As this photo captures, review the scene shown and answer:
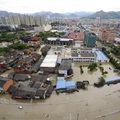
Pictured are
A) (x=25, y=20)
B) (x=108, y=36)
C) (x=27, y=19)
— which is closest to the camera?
(x=108, y=36)

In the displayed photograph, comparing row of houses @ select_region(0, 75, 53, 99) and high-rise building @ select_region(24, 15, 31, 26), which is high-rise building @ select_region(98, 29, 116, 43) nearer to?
row of houses @ select_region(0, 75, 53, 99)

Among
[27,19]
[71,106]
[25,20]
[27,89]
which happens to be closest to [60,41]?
[27,89]

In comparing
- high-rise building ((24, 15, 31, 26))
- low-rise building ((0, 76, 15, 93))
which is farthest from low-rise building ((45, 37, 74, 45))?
high-rise building ((24, 15, 31, 26))

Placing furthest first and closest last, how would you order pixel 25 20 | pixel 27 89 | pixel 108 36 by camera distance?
pixel 25 20
pixel 108 36
pixel 27 89

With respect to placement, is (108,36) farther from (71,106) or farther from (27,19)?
(27,19)

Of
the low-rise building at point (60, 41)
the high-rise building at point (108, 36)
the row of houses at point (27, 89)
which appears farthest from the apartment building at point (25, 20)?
the row of houses at point (27, 89)

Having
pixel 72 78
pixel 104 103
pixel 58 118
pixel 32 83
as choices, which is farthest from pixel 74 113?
pixel 32 83

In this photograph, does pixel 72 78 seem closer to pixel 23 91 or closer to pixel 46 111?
pixel 46 111

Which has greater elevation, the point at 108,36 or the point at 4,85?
the point at 108,36
